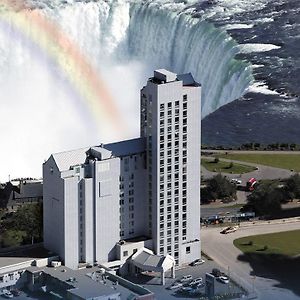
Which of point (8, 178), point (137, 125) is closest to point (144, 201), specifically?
point (8, 178)

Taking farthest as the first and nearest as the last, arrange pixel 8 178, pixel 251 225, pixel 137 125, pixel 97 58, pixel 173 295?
1. pixel 97 58
2. pixel 137 125
3. pixel 8 178
4. pixel 251 225
5. pixel 173 295

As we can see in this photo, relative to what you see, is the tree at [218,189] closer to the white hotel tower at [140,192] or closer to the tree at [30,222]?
the white hotel tower at [140,192]

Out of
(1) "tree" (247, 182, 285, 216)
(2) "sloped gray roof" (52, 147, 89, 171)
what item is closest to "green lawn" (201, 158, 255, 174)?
(1) "tree" (247, 182, 285, 216)

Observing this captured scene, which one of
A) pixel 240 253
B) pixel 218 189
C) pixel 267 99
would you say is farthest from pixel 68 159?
pixel 267 99

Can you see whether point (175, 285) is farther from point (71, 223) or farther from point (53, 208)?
point (53, 208)

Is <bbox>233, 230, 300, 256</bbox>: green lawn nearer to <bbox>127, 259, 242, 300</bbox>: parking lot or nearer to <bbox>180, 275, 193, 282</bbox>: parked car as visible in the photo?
<bbox>127, 259, 242, 300</bbox>: parking lot

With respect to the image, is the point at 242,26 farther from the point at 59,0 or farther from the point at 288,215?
the point at 288,215
